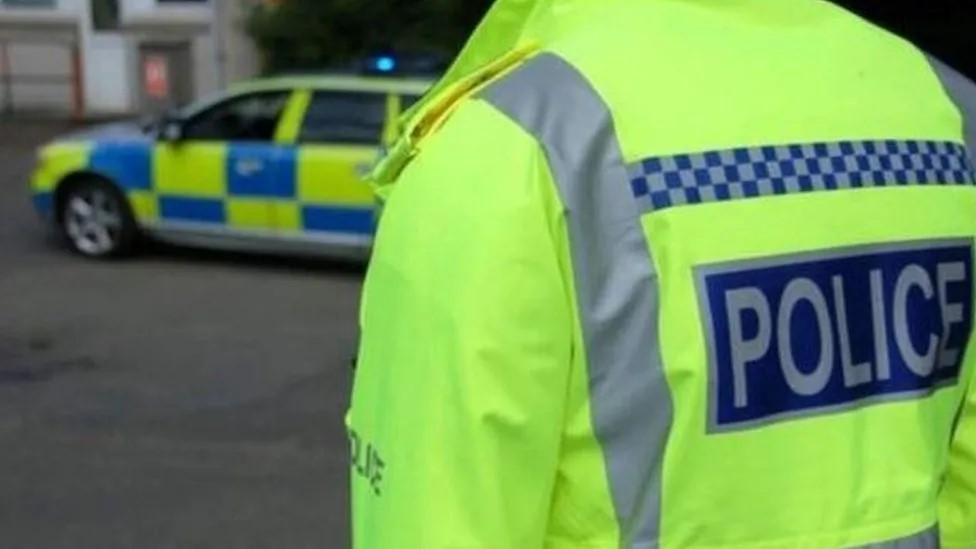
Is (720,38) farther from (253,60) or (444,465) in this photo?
(253,60)

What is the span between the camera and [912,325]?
5.64 feet

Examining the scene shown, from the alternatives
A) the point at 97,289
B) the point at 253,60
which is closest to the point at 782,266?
the point at 97,289

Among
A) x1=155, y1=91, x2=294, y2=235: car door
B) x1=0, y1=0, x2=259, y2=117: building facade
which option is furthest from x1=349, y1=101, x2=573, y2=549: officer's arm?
x1=0, y1=0, x2=259, y2=117: building facade

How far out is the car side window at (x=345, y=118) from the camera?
34.6 ft

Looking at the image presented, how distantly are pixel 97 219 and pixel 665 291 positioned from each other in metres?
10.2

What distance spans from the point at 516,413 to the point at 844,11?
21.9 inches

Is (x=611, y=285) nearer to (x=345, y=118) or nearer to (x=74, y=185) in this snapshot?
(x=345, y=118)

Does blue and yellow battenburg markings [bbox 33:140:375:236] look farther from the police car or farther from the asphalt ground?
the asphalt ground

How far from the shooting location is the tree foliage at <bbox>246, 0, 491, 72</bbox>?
1328cm

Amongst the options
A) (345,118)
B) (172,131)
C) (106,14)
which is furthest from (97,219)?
(106,14)

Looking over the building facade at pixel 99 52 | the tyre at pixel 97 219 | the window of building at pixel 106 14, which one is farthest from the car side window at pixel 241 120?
the window of building at pixel 106 14

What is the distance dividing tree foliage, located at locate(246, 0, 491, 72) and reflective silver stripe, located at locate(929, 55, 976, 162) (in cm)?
1122

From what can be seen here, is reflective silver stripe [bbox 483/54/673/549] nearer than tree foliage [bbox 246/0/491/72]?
Yes

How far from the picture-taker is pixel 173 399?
25.6 feet
